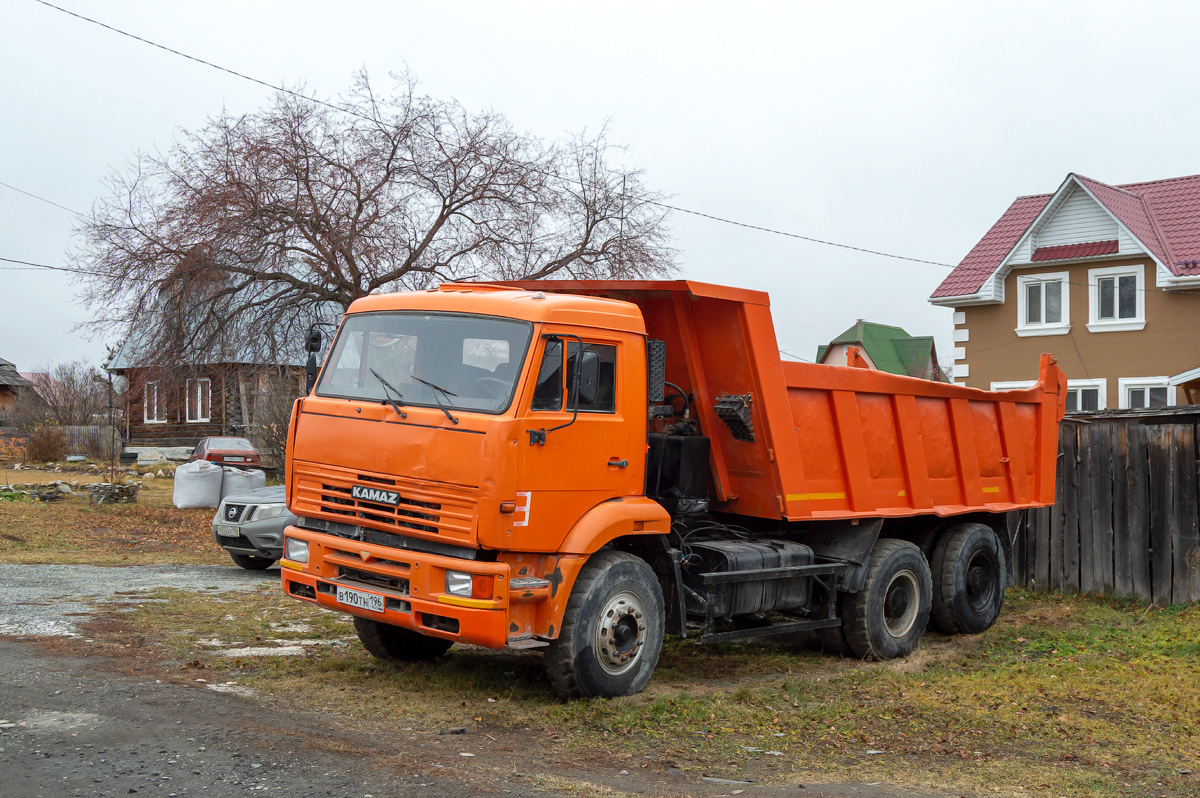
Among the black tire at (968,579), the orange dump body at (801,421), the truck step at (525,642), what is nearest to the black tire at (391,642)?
the truck step at (525,642)

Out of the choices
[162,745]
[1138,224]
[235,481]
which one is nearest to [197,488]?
[235,481]

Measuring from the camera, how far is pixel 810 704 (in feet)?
23.3

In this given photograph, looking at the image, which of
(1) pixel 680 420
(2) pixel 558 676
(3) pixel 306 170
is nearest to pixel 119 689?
(2) pixel 558 676

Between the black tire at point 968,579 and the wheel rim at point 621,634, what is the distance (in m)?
4.12

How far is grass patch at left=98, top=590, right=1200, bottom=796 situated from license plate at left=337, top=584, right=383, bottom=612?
0.62m

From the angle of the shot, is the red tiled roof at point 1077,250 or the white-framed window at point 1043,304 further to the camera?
the white-framed window at point 1043,304

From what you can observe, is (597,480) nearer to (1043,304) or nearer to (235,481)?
(235,481)

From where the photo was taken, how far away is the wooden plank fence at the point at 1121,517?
1092 cm

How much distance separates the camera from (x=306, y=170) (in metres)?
20.6

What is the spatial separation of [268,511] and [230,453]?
1601 cm

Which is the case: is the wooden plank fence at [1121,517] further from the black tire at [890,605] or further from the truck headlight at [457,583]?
the truck headlight at [457,583]

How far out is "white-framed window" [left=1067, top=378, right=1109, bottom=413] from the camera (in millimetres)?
24203

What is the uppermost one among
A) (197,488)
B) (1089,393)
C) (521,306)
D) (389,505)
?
(521,306)

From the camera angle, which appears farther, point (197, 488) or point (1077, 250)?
point (1077, 250)
